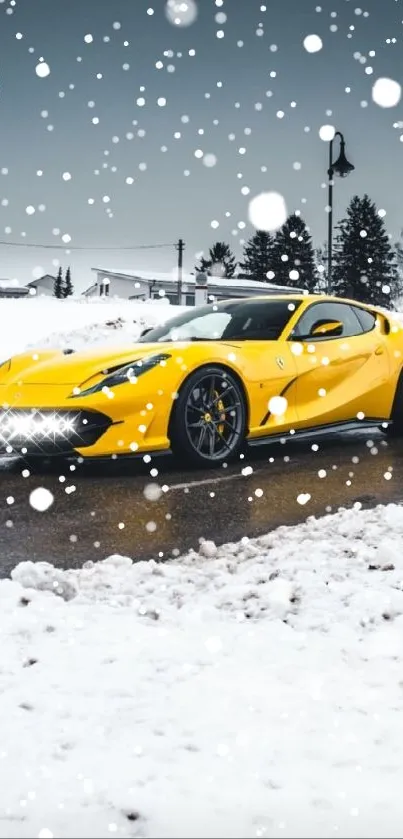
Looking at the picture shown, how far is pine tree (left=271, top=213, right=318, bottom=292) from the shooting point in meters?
76.8

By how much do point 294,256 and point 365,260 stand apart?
7.03m

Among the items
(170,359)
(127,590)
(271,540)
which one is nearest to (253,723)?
(127,590)

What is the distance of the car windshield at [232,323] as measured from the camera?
6523 mm

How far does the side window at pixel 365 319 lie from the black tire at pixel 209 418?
1725 mm

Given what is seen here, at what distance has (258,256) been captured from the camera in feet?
286

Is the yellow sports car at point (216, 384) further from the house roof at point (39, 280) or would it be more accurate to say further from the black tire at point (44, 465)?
the house roof at point (39, 280)

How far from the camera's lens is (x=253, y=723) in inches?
80.7

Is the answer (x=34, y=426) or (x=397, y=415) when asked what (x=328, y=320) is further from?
(x=34, y=426)

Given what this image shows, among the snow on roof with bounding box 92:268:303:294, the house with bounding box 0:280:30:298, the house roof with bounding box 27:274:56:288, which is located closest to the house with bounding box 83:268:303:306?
the snow on roof with bounding box 92:268:303:294

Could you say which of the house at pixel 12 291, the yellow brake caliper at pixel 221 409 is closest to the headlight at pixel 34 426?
the yellow brake caliper at pixel 221 409

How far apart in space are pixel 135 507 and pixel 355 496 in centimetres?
137

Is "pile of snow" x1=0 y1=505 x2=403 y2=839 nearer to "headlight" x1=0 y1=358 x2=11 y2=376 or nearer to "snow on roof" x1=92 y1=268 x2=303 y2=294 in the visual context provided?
"headlight" x1=0 y1=358 x2=11 y2=376

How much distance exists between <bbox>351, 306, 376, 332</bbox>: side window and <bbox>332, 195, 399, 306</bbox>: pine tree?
217 feet

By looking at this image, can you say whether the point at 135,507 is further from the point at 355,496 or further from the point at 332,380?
the point at 332,380
